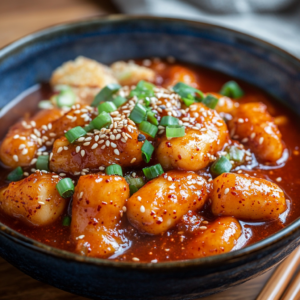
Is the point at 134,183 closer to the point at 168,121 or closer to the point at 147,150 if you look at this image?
the point at 147,150

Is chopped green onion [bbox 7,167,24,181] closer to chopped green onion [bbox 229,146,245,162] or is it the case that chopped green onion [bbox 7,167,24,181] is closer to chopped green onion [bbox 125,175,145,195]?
chopped green onion [bbox 125,175,145,195]

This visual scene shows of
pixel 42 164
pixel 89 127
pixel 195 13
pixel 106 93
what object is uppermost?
pixel 195 13

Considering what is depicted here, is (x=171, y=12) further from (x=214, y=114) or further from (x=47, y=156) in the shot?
(x=47, y=156)

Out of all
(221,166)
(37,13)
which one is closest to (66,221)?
(221,166)

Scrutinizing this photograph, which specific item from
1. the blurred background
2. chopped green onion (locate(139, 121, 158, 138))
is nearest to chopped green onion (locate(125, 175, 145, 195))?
chopped green onion (locate(139, 121, 158, 138))

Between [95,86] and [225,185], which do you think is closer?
[225,185]

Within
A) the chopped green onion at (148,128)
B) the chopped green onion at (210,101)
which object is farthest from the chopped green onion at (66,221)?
the chopped green onion at (210,101)

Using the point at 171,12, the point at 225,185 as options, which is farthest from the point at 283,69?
the point at 171,12
